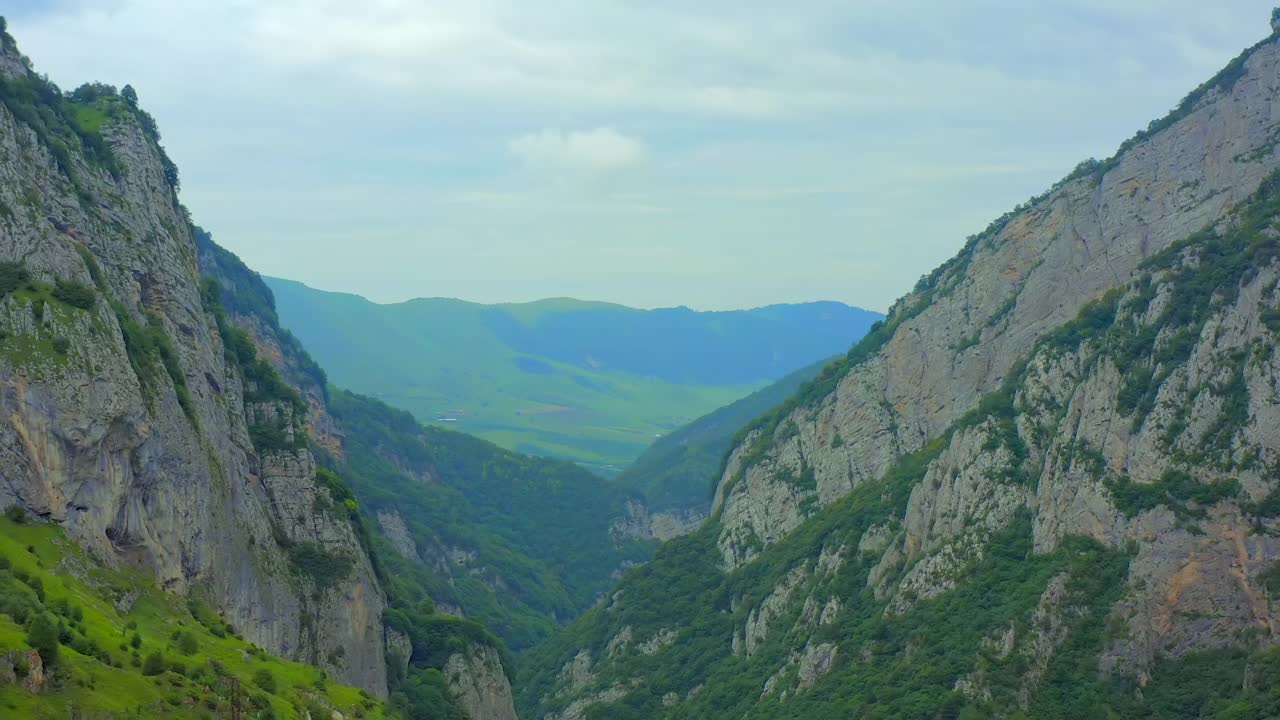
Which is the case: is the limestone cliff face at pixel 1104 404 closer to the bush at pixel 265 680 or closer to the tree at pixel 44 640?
the bush at pixel 265 680

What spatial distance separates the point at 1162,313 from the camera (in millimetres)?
110500

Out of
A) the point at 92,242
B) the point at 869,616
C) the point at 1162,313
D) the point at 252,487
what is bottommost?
the point at 869,616

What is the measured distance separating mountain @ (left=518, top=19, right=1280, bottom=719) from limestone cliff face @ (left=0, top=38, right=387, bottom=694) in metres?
41.6

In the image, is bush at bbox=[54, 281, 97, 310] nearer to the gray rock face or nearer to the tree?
the tree

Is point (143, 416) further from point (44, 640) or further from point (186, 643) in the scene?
point (44, 640)

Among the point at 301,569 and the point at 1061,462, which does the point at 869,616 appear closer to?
the point at 1061,462

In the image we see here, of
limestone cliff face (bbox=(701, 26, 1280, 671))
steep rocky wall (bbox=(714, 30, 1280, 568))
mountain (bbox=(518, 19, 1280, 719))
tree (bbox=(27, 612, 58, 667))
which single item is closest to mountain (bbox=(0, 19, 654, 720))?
tree (bbox=(27, 612, 58, 667))

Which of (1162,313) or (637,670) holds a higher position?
(1162,313)

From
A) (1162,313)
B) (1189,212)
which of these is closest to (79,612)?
(1162,313)

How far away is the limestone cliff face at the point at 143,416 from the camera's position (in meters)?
77.2

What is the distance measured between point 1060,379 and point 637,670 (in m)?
55.6

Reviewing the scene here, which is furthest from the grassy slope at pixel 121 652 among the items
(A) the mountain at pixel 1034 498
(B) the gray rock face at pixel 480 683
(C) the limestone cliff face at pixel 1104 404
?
(C) the limestone cliff face at pixel 1104 404

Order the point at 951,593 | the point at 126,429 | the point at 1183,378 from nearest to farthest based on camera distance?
the point at 126,429
the point at 1183,378
the point at 951,593

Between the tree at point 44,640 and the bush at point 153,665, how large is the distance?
819 cm
